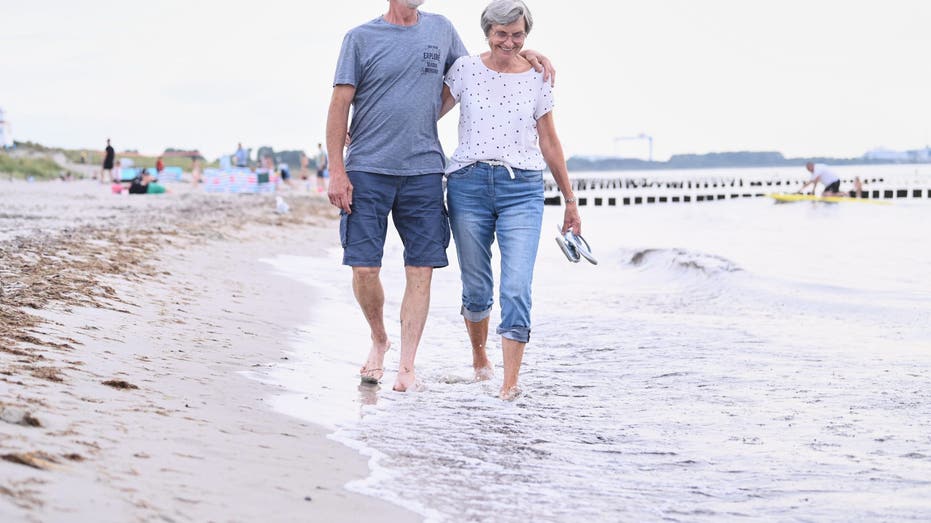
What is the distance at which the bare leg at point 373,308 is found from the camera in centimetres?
507

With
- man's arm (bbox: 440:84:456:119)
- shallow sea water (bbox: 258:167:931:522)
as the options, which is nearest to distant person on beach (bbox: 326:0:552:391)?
man's arm (bbox: 440:84:456:119)

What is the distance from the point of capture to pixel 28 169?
4125cm

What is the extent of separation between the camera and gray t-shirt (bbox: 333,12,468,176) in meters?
4.77

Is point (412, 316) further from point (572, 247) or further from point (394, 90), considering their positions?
point (394, 90)

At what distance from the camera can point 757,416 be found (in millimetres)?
A: 4504

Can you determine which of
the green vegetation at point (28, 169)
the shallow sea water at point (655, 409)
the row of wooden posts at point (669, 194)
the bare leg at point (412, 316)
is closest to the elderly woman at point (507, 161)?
the bare leg at point (412, 316)

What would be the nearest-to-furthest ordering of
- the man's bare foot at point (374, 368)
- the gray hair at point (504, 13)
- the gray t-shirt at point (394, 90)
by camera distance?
the gray hair at point (504, 13) → the gray t-shirt at point (394, 90) → the man's bare foot at point (374, 368)

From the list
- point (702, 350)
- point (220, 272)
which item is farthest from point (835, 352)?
point (220, 272)

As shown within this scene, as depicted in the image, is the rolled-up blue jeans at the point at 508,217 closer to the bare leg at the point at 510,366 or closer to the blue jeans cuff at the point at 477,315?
the bare leg at the point at 510,366

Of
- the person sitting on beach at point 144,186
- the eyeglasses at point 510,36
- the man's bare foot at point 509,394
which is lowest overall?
the man's bare foot at point 509,394

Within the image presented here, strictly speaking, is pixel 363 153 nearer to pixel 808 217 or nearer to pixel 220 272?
pixel 220 272

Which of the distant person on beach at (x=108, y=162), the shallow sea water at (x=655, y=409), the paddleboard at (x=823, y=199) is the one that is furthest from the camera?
the distant person on beach at (x=108, y=162)

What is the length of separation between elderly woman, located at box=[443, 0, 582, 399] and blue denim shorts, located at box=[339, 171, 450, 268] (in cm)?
12

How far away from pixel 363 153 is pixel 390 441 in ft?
4.88
